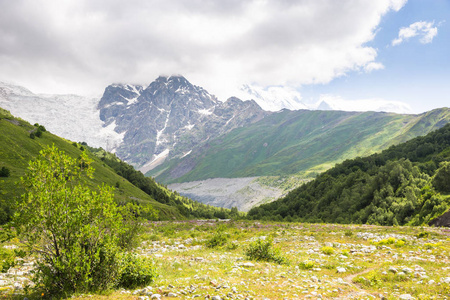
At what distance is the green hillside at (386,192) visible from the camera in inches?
1859

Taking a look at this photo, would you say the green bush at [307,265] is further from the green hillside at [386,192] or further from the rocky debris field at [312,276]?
the green hillside at [386,192]

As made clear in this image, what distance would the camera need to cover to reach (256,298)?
11.8 metres

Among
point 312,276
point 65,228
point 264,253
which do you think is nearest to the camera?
point 65,228

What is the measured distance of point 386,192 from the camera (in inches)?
2226

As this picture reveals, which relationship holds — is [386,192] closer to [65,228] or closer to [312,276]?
[312,276]

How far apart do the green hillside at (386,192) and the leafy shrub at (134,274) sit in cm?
4934

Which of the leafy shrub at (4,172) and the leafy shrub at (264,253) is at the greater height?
the leafy shrub at (4,172)

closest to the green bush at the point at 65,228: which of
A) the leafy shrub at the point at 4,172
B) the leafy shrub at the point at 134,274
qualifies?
the leafy shrub at the point at 134,274

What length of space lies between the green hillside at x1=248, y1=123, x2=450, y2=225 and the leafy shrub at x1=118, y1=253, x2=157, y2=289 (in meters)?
49.3

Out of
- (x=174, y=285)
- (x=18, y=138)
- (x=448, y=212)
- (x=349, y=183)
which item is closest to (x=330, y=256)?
(x=174, y=285)

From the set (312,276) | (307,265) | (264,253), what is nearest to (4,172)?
(264,253)

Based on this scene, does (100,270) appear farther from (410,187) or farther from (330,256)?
(410,187)

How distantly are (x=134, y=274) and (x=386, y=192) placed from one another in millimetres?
61973

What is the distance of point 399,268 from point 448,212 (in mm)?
32952
